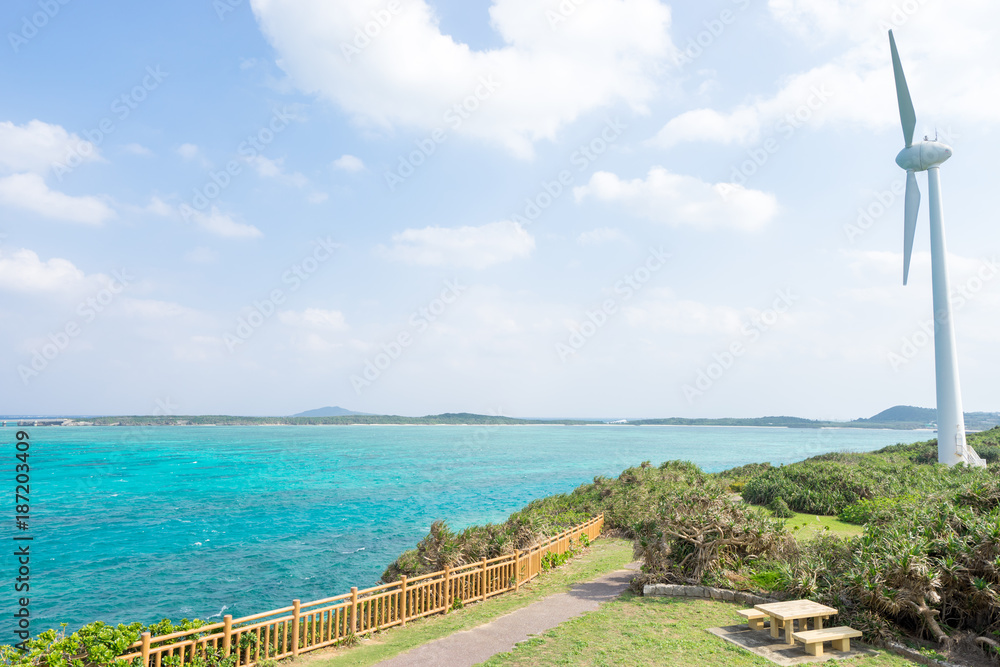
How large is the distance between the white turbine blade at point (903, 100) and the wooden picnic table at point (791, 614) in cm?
3334

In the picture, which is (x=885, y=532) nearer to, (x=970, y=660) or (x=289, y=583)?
(x=970, y=660)

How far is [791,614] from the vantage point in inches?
394

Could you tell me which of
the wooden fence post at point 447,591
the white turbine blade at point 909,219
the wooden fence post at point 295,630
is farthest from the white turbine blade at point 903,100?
the wooden fence post at point 295,630

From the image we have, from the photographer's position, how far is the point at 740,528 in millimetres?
14250

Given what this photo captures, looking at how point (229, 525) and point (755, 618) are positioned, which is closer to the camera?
point (755, 618)

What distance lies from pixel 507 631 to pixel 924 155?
36.8 metres

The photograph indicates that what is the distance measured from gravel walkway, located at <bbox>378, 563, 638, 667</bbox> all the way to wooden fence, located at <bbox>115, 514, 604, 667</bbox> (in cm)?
179

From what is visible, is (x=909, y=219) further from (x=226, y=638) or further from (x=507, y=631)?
(x=226, y=638)

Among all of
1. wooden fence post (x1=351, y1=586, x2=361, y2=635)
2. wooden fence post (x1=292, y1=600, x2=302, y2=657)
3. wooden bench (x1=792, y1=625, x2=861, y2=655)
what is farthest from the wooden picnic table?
wooden fence post (x1=292, y1=600, x2=302, y2=657)

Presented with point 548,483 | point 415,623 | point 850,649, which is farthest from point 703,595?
point 548,483

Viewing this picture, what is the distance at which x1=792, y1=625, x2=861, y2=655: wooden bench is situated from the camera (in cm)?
954

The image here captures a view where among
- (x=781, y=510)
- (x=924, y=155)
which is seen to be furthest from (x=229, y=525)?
(x=924, y=155)

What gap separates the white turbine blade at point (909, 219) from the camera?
1272 inches

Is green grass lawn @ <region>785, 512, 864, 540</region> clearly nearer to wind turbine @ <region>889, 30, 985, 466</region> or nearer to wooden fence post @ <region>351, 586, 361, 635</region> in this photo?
wind turbine @ <region>889, 30, 985, 466</region>
